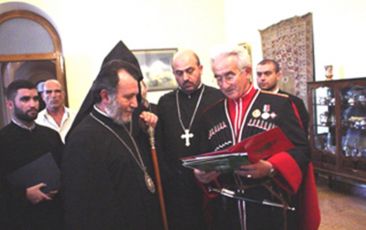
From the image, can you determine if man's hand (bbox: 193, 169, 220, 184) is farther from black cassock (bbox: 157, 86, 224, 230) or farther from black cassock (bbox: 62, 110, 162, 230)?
black cassock (bbox: 157, 86, 224, 230)

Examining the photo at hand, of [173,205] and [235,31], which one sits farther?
[235,31]

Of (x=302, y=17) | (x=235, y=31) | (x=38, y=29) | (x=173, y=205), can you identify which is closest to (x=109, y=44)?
(x=38, y=29)

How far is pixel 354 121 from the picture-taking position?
4.44 m

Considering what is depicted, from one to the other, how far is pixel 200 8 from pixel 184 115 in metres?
5.57

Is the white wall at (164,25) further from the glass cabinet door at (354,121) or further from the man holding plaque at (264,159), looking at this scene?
the man holding plaque at (264,159)

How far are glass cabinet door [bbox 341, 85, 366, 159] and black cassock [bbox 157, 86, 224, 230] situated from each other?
265cm

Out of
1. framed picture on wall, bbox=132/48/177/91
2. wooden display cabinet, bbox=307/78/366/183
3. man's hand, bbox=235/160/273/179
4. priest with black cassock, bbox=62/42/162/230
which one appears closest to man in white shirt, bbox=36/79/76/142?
priest with black cassock, bbox=62/42/162/230

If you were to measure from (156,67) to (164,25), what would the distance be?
35.6 inches

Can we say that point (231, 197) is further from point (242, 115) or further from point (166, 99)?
point (166, 99)

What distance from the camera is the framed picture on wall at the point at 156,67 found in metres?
7.13

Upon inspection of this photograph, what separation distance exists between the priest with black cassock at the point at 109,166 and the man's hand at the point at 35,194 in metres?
0.52

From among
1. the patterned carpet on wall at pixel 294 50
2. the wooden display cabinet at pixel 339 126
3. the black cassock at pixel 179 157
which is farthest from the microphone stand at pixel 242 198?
the patterned carpet on wall at pixel 294 50

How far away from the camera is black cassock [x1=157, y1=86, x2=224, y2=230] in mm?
2297

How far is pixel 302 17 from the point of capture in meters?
5.37
